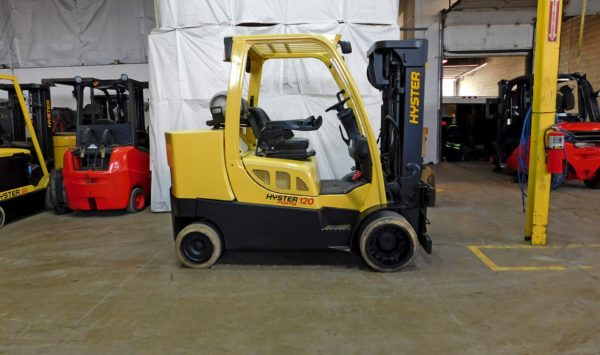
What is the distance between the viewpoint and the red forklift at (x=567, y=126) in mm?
8133

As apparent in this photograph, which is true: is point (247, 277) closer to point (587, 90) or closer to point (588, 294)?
point (588, 294)

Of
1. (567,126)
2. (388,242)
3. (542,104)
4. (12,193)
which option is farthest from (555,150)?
(12,193)

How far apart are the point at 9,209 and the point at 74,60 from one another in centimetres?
680

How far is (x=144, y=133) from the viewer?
758cm

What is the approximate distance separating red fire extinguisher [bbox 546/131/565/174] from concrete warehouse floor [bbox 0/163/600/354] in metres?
0.95

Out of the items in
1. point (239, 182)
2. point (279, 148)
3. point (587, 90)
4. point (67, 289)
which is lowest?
point (67, 289)

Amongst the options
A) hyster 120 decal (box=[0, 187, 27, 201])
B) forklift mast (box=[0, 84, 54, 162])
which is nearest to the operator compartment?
hyster 120 decal (box=[0, 187, 27, 201])

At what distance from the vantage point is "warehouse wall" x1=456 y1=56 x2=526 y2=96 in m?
16.3

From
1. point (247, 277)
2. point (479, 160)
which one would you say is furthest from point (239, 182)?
point (479, 160)

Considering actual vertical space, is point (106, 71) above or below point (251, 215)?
above

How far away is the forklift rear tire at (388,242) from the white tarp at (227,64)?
10.3 feet

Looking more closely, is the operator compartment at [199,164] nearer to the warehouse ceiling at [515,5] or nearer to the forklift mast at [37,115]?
the forklift mast at [37,115]

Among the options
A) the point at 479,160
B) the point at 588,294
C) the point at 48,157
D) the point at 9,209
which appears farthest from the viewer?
the point at 479,160

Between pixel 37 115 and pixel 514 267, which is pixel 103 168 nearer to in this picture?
pixel 37 115
